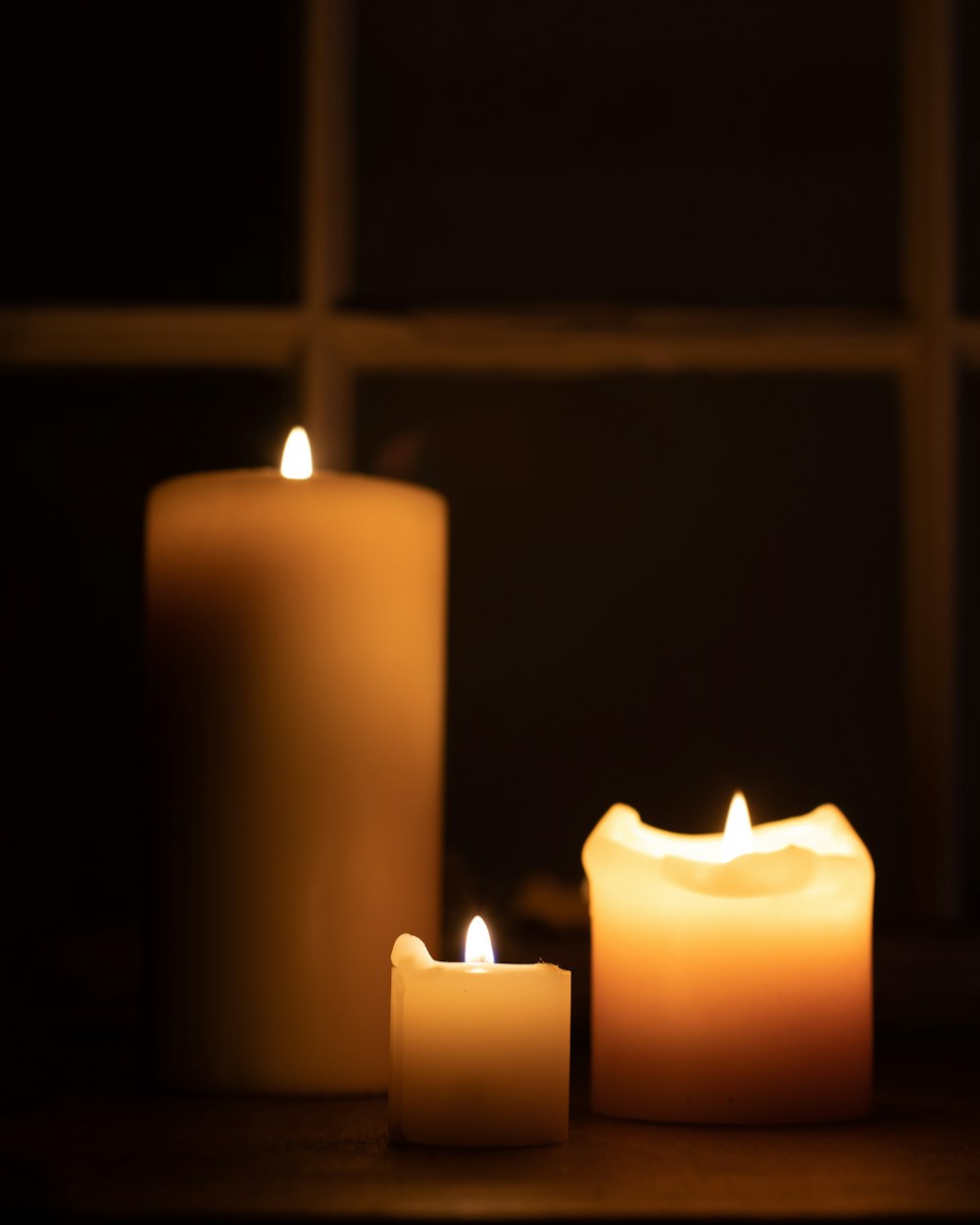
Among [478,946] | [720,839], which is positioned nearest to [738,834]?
[720,839]

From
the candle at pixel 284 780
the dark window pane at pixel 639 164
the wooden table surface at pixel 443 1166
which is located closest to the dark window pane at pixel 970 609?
the dark window pane at pixel 639 164

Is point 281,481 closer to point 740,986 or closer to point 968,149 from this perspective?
point 740,986

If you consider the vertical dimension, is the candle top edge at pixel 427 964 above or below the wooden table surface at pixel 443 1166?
above

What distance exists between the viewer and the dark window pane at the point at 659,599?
124cm

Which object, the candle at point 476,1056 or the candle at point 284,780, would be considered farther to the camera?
the candle at point 284,780

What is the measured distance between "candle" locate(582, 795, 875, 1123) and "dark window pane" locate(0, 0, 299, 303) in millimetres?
727

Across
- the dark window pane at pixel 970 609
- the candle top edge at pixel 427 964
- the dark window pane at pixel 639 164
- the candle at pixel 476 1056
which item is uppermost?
the dark window pane at pixel 639 164

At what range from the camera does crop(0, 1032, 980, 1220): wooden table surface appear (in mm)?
550

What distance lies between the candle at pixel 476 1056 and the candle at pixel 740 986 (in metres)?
0.08

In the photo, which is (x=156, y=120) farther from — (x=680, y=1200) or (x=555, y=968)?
(x=680, y=1200)

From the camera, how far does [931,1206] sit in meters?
0.55

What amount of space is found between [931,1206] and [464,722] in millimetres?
724

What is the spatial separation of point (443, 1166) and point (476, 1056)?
0.06 meters

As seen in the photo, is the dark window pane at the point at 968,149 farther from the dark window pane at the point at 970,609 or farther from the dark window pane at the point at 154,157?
the dark window pane at the point at 154,157
